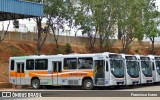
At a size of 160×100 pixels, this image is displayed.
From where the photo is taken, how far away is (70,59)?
31344 mm

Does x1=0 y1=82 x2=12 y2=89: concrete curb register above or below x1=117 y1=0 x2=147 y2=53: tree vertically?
below

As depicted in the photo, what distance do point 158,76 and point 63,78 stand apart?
8.56 meters

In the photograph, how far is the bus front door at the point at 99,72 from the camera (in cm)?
A: 2984

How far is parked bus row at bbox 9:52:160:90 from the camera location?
30.0 m

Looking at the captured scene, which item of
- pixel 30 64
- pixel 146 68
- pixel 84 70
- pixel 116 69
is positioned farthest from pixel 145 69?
pixel 30 64

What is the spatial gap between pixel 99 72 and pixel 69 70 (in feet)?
8.10

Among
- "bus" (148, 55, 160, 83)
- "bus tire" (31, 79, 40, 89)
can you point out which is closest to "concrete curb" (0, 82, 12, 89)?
"bus tire" (31, 79, 40, 89)

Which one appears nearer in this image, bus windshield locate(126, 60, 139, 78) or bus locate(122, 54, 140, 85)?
bus locate(122, 54, 140, 85)

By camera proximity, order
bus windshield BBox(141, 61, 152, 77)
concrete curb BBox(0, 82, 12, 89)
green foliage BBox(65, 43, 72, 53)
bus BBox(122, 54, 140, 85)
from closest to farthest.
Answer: bus BBox(122, 54, 140, 85)
concrete curb BBox(0, 82, 12, 89)
bus windshield BBox(141, 61, 152, 77)
green foliage BBox(65, 43, 72, 53)

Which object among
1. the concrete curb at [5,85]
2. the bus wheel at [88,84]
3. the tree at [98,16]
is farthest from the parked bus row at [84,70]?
the tree at [98,16]

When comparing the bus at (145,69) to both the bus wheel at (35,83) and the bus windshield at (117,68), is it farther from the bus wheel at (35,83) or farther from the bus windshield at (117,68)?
the bus wheel at (35,83)

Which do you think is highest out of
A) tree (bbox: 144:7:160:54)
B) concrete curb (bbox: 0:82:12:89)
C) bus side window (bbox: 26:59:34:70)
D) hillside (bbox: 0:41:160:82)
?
tree (bbox: 144:7:160:54)

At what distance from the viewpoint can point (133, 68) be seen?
1278 inches

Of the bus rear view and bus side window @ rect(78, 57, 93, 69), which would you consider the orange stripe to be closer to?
bus side window @ rect(78, 57, 93, 69)
